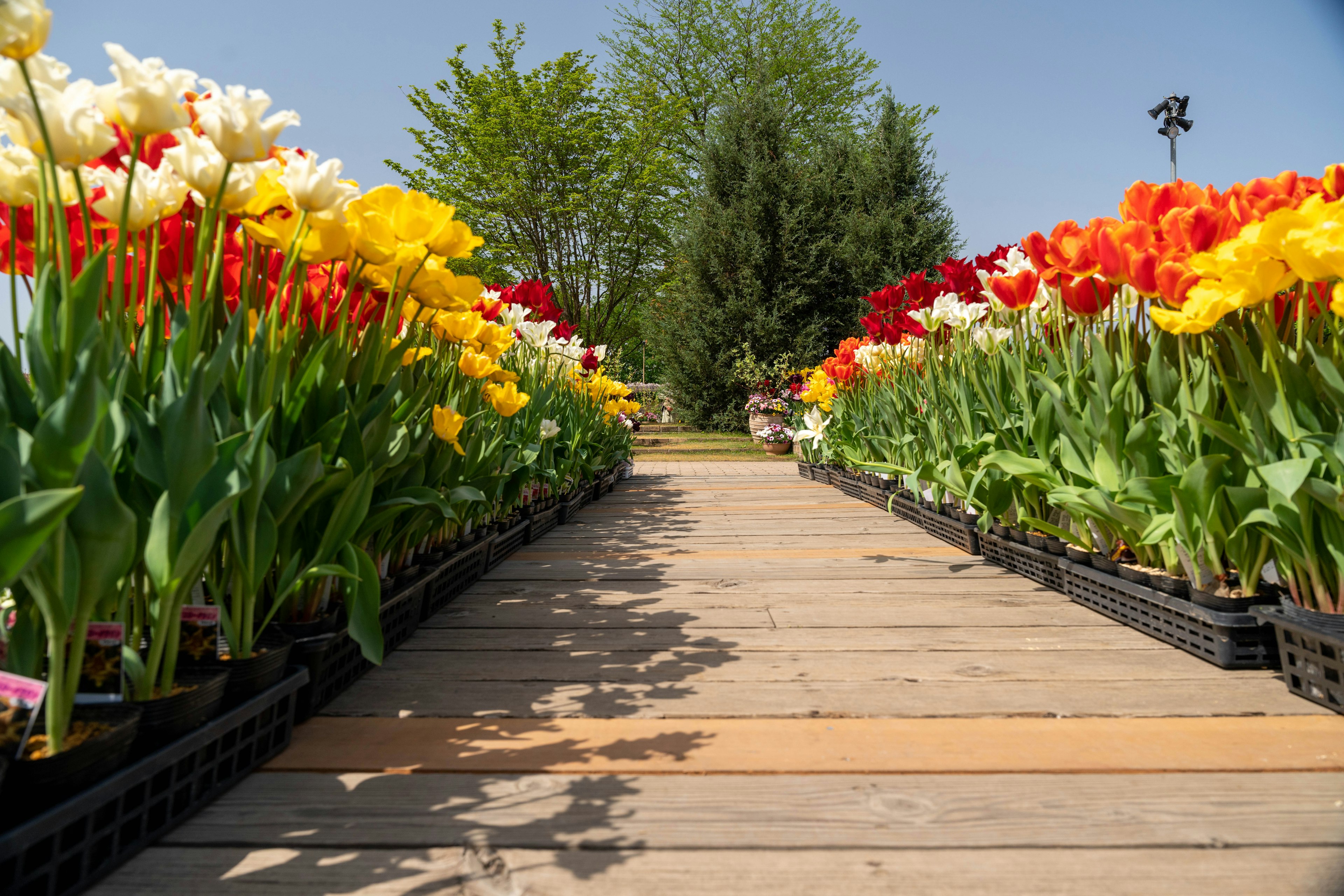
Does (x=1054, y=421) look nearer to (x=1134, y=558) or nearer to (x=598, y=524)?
(x=1134, y=558)

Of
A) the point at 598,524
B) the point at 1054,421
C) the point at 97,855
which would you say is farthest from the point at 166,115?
A: the point at 598,524

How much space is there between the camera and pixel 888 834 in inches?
32.3

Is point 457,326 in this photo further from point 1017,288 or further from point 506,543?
point 1017,288

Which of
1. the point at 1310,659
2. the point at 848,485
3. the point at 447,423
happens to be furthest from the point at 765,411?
the point at 1310,659

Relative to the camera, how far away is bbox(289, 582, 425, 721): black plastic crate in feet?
3.67

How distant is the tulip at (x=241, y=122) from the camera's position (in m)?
0.81

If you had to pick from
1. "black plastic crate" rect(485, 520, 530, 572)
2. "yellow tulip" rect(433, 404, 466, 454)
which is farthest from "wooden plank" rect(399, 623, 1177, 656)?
"black plastic crate" rect(485, 520, 530, 572)

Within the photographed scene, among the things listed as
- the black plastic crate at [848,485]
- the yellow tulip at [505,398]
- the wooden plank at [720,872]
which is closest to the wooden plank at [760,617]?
the yellow tulip at [505,398]

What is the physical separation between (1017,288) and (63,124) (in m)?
2.20

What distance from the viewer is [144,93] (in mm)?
755

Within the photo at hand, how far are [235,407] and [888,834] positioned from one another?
1.10m

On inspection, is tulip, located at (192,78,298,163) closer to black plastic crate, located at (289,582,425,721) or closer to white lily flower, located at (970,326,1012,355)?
black plastic crate, located at (289,582,425,721)

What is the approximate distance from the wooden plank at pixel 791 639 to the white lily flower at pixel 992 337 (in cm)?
121

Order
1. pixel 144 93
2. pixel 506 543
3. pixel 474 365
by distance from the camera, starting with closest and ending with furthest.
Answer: pixel 144 93, pixel 474 365, pixel 506 543
